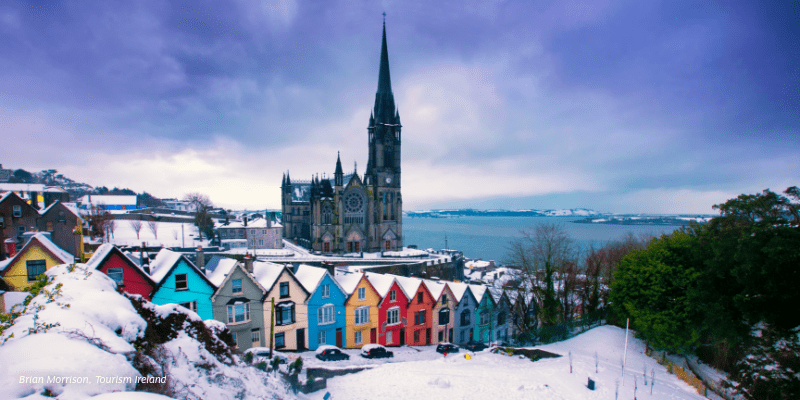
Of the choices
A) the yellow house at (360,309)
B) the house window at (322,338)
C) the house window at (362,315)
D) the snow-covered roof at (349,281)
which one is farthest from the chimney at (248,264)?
the house window at (362,315)

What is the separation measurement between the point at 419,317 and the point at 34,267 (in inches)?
1083

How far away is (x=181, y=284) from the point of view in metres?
21.6

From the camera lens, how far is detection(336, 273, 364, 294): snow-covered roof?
92.3 feet

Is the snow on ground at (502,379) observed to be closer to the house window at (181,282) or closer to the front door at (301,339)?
the front door at (301,339)

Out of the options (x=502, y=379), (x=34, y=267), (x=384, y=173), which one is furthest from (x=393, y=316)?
(x=384, y=173)

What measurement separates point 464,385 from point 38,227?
48289 millimetres

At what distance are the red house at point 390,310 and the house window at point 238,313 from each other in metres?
9.89

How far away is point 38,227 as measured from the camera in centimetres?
3812

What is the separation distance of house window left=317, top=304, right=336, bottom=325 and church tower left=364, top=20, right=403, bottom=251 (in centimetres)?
3645

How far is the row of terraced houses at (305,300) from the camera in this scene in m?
21.2

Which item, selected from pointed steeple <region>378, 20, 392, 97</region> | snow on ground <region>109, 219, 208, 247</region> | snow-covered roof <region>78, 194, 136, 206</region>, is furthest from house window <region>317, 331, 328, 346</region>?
snow-covered roof <region>78, 194, 136, 206</region>

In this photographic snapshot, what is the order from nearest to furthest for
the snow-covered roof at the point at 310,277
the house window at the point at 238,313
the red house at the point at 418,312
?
1. the house window at the point at 238,313
2. the snow-covered roof at the point at 310,277
3. the red house at the point at 418,312

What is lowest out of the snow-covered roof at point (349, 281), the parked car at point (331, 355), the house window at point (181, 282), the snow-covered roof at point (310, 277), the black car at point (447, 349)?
the black car at point (447, 349)

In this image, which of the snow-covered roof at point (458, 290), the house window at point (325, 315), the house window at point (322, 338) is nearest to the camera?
the house window at point (325, 315)
